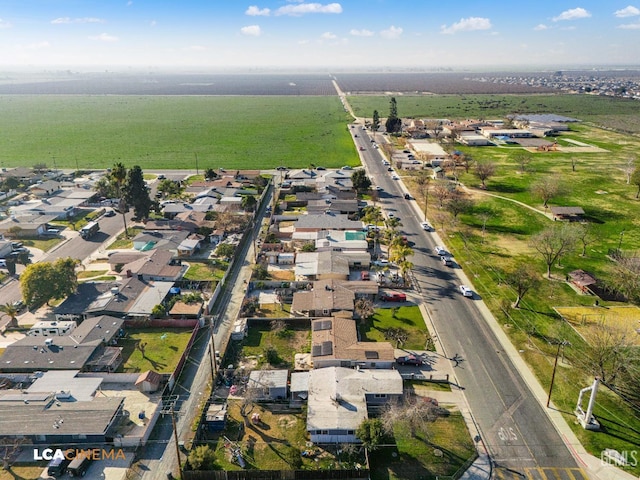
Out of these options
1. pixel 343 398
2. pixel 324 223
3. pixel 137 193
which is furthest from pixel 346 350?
pixel 137 193

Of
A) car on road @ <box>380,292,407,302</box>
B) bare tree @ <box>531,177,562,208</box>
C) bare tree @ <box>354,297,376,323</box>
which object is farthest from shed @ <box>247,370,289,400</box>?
bare tree @ <box>531,177,562,208</box>

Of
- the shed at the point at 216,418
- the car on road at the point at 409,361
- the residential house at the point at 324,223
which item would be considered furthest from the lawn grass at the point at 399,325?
the residential house at the point at 324,223

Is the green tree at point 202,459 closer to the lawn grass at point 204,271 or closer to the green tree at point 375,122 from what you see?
the lawn grass at point 204,271

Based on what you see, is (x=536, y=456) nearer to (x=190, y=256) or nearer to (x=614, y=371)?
(x=614, y=371)

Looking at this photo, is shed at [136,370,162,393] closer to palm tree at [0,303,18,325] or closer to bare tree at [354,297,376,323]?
palm tree at [0,303,18,325]

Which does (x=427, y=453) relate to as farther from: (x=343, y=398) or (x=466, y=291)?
(x=466, y=291)

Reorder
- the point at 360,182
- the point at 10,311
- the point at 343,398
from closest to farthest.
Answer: the point at 343,398 < the point at 10,311 < the point at 360,182

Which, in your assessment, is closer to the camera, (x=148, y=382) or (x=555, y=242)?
(x=148, y=382)
